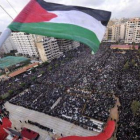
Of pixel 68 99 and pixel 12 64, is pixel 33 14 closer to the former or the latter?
pixel 68 99

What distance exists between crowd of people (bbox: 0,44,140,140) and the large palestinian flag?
11.1 m

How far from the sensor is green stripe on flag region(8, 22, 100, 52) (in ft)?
14.9

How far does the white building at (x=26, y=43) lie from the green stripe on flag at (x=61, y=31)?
1603 inches

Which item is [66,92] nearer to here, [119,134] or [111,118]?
[111,118]

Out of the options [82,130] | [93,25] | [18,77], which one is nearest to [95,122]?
[82,130]

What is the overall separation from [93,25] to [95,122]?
11.8m

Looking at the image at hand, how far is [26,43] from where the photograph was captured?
4638 cm

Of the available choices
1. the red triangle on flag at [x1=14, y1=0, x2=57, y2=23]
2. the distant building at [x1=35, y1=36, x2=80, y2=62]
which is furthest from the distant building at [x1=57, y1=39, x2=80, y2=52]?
the red triangle on flag at [x1=14, y1=0, x2=57, y2=23]

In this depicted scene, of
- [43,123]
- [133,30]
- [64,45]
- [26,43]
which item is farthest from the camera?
[64,45]

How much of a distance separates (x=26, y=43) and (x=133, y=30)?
41.0 metres

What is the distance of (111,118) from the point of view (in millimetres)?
13938

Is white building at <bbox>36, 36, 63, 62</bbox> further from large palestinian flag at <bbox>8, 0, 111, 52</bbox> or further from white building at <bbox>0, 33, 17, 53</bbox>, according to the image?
large palestinian flag at <bbox>8, 0, 111, 52</bbox>

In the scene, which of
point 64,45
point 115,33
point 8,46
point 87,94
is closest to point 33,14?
point 87,94

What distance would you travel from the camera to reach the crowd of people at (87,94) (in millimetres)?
13773
